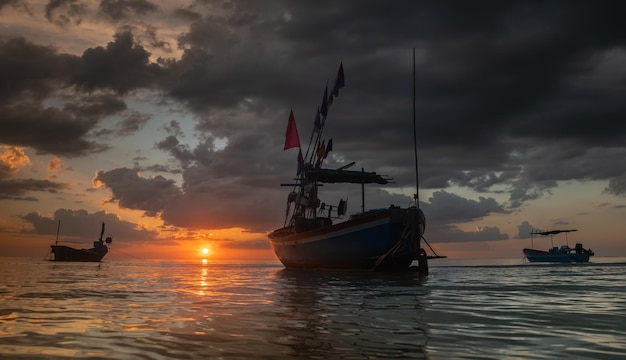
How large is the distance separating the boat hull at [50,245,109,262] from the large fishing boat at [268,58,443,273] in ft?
274

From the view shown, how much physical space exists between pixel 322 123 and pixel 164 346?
36404 millimetres

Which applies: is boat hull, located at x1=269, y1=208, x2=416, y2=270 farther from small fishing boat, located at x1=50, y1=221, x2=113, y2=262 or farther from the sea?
small fishing boat, located at x1=50, y1=221, x2=113, y2=262

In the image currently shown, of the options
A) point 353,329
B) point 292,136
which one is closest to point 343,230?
point 292,136

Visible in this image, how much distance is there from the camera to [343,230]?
32.9 metres

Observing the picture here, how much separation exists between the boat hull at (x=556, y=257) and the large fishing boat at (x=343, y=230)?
6750 cm

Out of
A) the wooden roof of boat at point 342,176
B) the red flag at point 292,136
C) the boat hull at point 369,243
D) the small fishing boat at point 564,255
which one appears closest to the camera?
the boat hull at point 369,243

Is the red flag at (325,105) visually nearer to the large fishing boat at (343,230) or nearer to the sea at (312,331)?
the large fishing boat at (343,230)

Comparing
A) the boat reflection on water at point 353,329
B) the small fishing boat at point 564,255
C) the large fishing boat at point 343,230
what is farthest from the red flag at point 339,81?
the small fishing boat at point 564,255

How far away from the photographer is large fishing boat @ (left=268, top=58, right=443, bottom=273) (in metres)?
32.1

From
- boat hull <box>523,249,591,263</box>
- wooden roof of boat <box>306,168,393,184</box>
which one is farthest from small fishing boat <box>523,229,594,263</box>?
wooden roof of boat <box>306,168,393,184</box>

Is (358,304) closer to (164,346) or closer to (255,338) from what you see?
(255,338)

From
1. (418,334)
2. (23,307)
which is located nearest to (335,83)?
→ (23,307)

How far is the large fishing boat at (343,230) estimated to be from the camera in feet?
105

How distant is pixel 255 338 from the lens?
7422 millimetres
